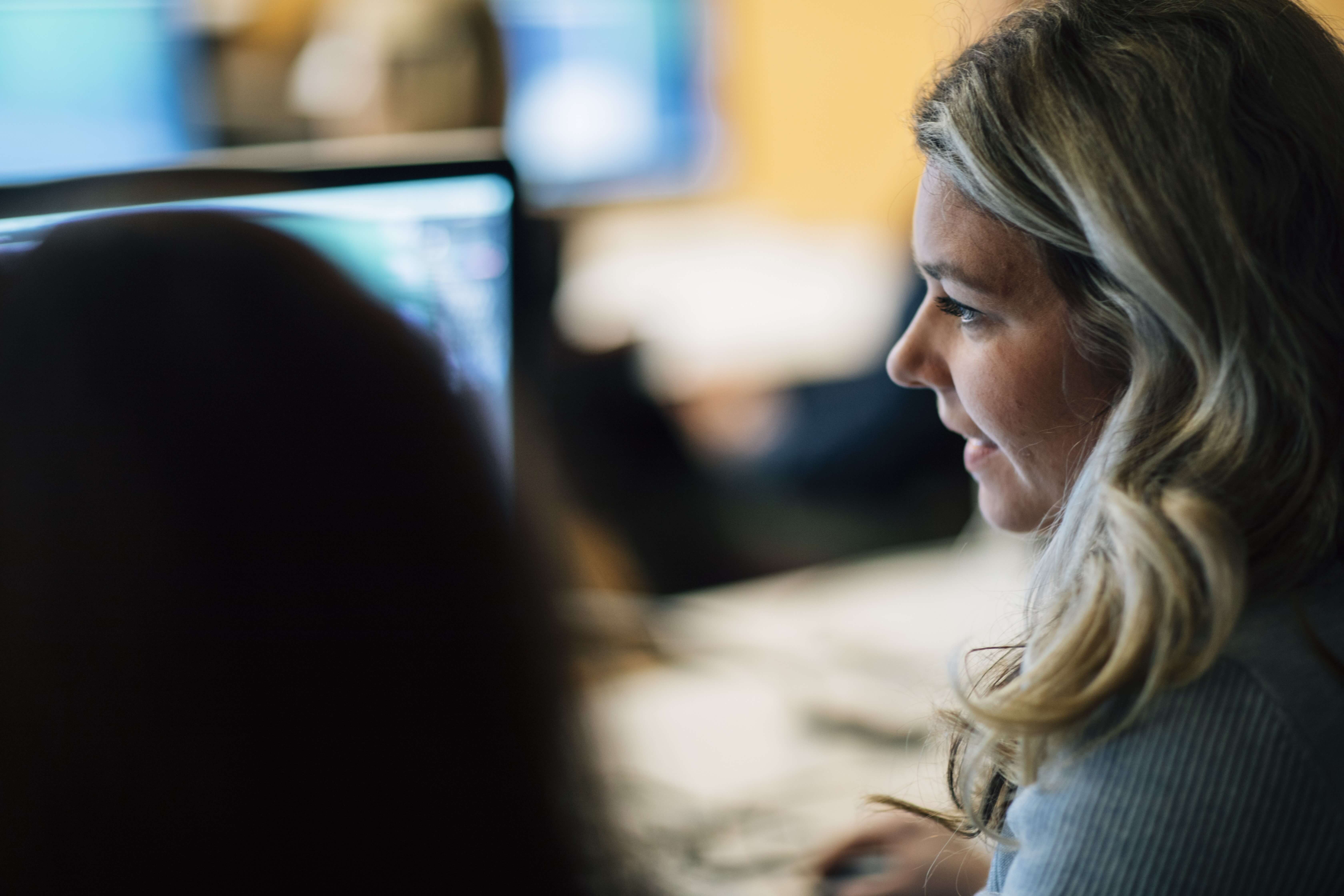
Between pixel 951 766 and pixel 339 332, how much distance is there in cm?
61

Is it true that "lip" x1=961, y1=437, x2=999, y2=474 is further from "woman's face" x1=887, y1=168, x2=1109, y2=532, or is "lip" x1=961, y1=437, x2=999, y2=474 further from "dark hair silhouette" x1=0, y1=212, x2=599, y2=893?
"dark hair silhouette" x1=0, y1=212, x2=599, y2=893

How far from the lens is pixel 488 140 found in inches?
36.4

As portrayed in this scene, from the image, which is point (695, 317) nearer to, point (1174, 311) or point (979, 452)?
point (979, 452)

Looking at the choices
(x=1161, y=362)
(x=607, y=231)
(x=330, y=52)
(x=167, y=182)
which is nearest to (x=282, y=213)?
(x=167, y=182)

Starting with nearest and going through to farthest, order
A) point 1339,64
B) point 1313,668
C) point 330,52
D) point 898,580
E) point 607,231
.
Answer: point 1313,668
point 1339,64
point 898,580
point 330,52
point 607,231

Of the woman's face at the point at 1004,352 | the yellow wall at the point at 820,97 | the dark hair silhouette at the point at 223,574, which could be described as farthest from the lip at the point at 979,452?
the yellow wall at the point at 820,97

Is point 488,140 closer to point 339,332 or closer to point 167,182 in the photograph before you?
point 167,182

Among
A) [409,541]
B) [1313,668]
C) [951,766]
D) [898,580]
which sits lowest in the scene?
[898,580]

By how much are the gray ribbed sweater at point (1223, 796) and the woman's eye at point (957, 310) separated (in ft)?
0.92

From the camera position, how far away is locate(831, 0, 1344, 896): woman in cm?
55

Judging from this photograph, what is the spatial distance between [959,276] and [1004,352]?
58 millimetres

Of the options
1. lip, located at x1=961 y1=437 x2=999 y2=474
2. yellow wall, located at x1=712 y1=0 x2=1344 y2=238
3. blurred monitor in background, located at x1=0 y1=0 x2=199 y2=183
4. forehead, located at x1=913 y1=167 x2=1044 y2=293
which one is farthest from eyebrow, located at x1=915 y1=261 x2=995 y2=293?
yellow wall, located at x1=712 y1=0 x2=1344 y2=238

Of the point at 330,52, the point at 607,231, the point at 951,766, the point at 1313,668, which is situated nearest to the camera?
the point at 1313,668

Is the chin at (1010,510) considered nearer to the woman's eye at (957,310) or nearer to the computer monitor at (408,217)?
the woman's eye at (957,310)
